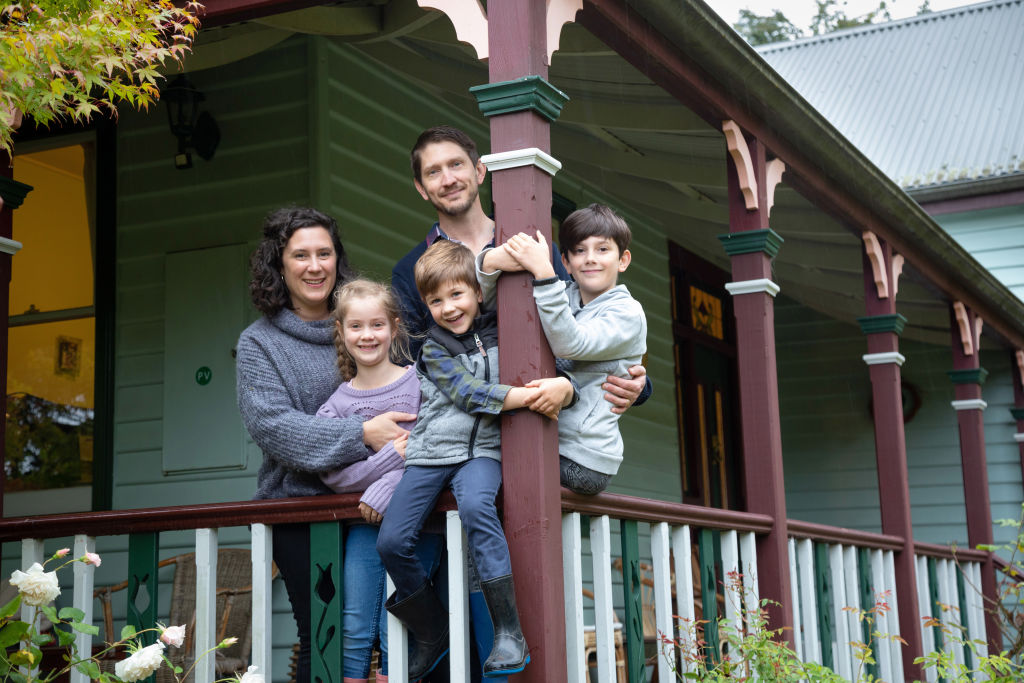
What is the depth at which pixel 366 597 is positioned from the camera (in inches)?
151

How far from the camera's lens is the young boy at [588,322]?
3.72 metres

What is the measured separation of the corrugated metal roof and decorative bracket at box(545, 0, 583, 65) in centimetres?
958

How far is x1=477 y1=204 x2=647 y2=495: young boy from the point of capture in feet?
12.2

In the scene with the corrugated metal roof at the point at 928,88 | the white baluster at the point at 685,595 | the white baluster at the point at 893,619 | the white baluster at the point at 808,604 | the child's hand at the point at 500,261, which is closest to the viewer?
the child's hand at the point at 500,261

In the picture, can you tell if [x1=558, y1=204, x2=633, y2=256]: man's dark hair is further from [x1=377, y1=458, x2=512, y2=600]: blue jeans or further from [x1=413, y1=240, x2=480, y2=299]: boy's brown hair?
[x1=377, y1=458, x2=512, y2=600]: blue jeans

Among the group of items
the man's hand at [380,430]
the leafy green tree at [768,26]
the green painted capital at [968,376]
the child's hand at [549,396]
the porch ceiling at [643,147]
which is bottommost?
the man's hand at [380,430]

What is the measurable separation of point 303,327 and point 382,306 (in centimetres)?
37

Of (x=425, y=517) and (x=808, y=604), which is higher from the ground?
(x=425, y=517)

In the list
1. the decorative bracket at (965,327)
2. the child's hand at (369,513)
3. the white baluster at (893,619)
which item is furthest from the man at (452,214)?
the decorative bracket at (965,327)

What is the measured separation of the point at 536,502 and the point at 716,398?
8.29 m

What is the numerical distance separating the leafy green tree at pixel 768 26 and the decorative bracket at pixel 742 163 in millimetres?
28620

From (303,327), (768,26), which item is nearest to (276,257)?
(303,327)

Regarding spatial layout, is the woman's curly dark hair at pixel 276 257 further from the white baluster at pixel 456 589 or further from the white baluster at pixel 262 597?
the white baluster at pixel 456 589

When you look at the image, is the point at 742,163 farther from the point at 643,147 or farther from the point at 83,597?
the point at 83,597
